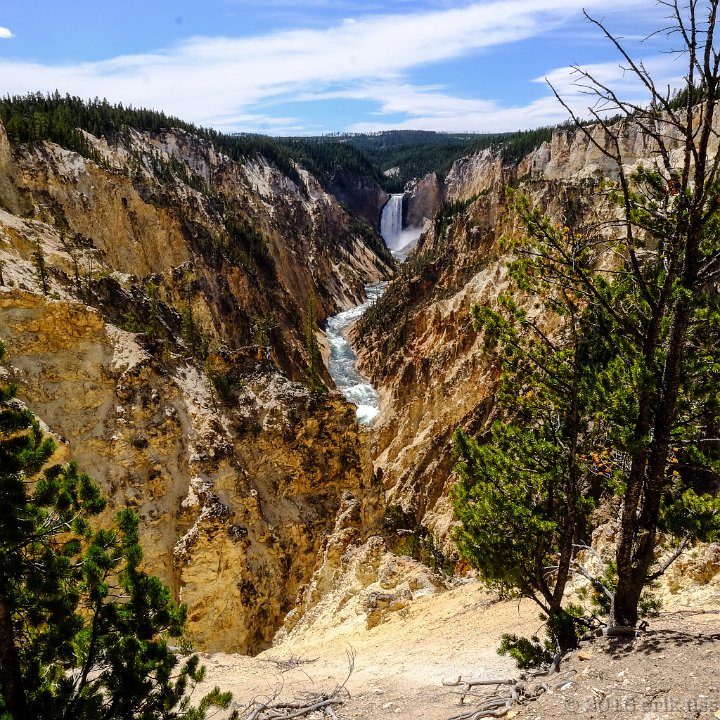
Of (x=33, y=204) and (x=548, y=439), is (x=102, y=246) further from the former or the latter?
(x=548, y=439)

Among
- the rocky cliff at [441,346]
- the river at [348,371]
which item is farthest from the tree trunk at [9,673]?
the river at [348,371]

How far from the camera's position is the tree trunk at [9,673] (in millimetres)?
4469

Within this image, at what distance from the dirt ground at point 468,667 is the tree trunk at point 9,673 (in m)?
3.13

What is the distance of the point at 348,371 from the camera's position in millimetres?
50969

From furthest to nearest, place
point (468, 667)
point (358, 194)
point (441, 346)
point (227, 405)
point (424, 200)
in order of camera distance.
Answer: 1. point (358, 194)
2. point (424, 200)
3. point (441, 346)
4. point (227, 405)
5. point (468, 667)

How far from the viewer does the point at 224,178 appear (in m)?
72.1

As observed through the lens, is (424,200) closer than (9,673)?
No

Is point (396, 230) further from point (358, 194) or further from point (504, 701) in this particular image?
point (504, 701)

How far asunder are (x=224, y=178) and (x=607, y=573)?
73.3m

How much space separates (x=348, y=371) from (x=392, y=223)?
74700mm

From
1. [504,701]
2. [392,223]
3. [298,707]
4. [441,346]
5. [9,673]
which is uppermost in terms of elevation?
[392,223]

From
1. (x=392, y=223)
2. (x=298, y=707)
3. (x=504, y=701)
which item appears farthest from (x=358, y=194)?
(x=504, y=701)

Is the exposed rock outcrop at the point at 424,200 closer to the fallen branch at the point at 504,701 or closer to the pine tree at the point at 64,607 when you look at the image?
the fallen branch at the point at 504,701

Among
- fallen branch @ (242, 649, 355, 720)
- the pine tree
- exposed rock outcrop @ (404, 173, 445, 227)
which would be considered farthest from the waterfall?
the pine tree
